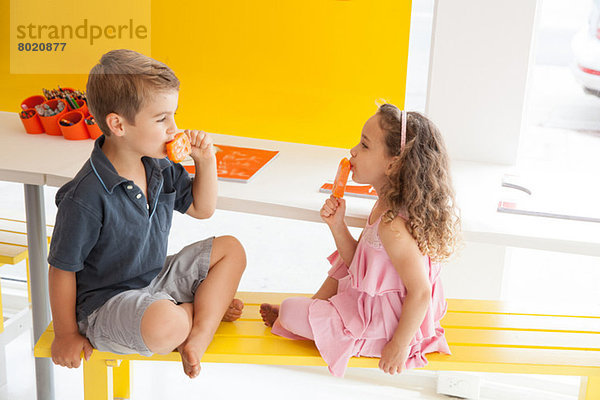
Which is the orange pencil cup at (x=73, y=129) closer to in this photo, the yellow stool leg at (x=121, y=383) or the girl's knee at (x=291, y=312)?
the yellow stool leg at (x=121, y=383)

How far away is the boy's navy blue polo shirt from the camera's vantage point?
65.4 inches

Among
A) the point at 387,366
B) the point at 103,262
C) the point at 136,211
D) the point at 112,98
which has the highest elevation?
the point at 112,98

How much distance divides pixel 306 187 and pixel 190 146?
0.41m

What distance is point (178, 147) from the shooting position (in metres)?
1.75

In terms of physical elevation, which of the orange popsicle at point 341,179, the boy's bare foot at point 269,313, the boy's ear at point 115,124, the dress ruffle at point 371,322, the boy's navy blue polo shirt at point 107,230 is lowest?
the boy's bare foot at point 269,313

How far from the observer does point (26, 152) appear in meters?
2.27

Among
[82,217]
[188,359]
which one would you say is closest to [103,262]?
[82,217]

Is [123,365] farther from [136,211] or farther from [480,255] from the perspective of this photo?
[480,255]

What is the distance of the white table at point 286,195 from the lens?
1806mm

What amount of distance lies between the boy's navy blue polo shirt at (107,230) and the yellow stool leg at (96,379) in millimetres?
153

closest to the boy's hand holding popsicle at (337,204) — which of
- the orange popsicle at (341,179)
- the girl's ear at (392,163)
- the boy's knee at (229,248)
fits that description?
the orange popsicle at (341,179)

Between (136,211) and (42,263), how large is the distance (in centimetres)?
63

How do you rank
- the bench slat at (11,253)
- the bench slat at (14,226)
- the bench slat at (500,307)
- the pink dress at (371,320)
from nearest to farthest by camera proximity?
the pink dress at (371,320) → the bench slat at (500,307) → the bench slat at (11,253) → the bench slat at (14,226)

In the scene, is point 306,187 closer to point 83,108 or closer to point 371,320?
point 371,320
